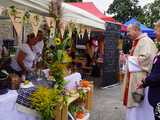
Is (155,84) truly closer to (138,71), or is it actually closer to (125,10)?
(138,71)

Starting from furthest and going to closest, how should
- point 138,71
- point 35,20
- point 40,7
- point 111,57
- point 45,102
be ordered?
point 111,57 → point 138,71 → point 40,7 → point 35,20 → point 45,102

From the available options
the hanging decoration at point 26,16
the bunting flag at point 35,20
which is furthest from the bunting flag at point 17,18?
the bunting flag at point 35,20

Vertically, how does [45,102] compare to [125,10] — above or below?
below

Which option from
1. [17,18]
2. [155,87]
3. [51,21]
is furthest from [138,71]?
[17,18]

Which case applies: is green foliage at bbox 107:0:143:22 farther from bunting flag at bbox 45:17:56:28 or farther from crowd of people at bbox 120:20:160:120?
bunting flag at bbox 45:17:56:28

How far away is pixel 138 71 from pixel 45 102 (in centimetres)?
219

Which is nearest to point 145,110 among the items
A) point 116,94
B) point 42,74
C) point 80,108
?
point 80,108

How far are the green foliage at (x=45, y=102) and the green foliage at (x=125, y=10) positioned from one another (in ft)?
79.1

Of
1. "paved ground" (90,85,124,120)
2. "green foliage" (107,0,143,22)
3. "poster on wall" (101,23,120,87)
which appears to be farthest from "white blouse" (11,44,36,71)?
"green foliage" (107,0,143,22)

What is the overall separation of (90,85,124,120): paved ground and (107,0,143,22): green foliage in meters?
16.7

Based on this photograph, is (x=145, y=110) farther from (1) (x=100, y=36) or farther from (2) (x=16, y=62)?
(1) (x=100, y=36)

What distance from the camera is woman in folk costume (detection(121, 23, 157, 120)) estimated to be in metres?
6.14

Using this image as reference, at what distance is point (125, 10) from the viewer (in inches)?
1115

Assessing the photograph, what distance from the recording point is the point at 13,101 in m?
4.51
